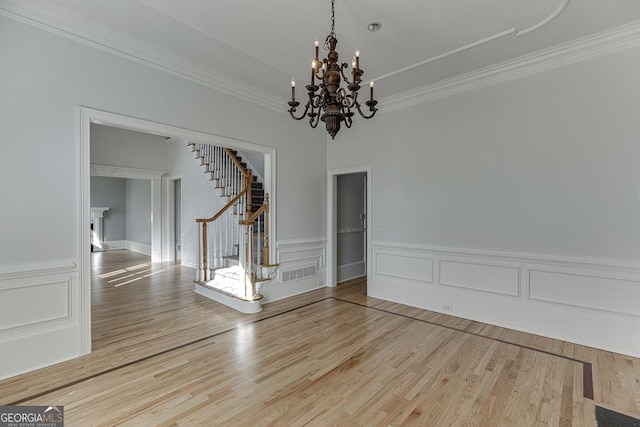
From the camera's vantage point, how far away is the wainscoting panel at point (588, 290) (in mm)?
2949

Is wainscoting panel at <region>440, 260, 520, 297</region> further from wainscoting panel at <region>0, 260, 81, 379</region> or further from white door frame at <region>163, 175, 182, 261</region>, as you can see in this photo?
white door frame at <region>163, 175, 182, 261</region>

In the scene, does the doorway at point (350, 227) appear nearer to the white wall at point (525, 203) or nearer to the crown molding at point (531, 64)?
the white wall at point (525, 203)

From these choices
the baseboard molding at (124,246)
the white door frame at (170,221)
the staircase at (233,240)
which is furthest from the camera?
the baseboard molding at (124,246)

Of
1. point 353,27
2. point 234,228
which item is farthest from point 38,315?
point 353,27

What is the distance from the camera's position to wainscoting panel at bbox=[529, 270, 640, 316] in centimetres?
295

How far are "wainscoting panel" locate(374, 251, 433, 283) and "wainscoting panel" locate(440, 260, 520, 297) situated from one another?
0.22m

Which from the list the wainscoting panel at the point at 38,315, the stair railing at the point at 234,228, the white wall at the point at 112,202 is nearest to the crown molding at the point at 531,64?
the stair railing at the point at 234,228

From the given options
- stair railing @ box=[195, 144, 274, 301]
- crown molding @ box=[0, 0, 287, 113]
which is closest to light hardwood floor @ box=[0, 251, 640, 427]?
stair railing @ box=[195, 144, 274, 301]

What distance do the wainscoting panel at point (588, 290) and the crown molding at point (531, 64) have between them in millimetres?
2352

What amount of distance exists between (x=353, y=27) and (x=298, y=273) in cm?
367

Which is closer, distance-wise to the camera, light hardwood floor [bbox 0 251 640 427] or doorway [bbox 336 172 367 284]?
light hardwood floor [bbox 0 251 640 427]

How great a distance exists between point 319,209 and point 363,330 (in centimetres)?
246

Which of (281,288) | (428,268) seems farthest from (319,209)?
(428,268)

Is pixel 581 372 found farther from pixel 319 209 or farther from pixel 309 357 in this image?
pixel 319 209
